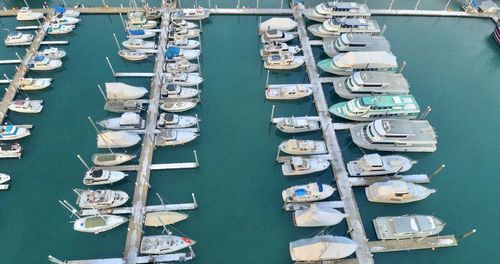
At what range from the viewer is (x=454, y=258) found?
127ft

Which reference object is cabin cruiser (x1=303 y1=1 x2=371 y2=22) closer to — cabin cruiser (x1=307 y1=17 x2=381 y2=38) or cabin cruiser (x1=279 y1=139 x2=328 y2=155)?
cabin cruiser (x1=307 y1=17 x2=381 y2=38)

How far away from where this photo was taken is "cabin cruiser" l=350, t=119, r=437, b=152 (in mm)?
45781

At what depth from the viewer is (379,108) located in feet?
160

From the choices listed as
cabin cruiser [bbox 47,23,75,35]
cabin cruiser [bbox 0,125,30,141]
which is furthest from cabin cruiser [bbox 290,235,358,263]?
cabin cruiser [bbox 47,23,75,35]

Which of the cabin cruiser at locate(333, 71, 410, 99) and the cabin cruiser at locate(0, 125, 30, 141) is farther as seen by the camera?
the cabin cruiser at locate(333, 71, 410, 99)

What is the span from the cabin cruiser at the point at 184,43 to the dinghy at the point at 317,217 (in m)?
38.6

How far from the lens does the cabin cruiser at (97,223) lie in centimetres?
3870

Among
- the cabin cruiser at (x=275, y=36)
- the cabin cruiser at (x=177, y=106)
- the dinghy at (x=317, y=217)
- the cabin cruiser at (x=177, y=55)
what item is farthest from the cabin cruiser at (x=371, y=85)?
the cabin cruiser at (x=177, y=55)

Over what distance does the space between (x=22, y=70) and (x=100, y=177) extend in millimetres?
30448

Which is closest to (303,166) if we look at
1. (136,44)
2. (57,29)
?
(136,44)

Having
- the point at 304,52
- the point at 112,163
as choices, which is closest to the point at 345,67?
the point at 304,52

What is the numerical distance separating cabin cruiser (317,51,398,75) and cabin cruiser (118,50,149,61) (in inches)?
1380

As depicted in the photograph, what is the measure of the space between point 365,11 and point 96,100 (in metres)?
56.1

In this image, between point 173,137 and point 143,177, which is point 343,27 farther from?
point 143,177
